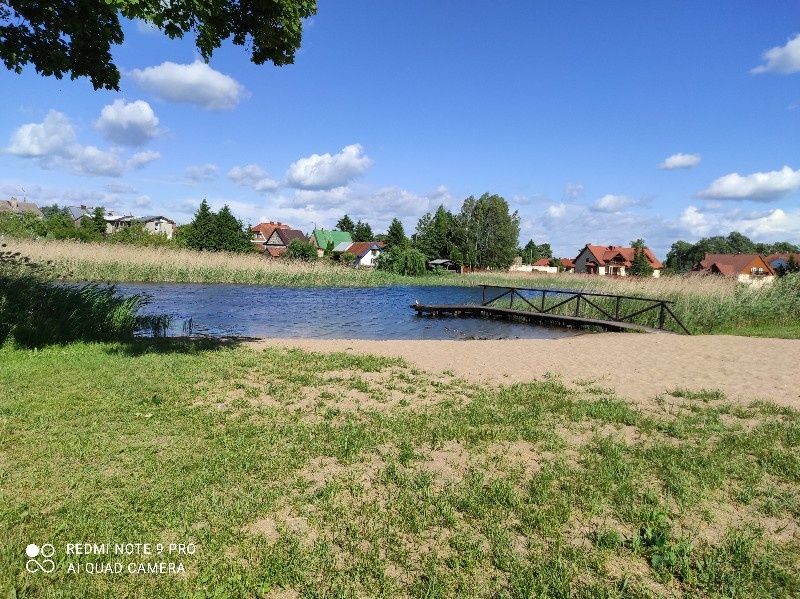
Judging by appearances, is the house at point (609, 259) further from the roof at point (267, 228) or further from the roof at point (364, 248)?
the roof at point (267, 228)

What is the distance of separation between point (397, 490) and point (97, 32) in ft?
32.7

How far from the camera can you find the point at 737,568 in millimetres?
3455

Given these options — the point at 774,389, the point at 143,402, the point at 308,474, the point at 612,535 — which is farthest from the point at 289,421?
the point at 774,389

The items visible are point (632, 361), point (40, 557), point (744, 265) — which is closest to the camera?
point (40, 557)

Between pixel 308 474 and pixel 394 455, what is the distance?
942 mm

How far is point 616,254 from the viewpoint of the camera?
83.1 m

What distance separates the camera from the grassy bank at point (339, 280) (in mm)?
19172

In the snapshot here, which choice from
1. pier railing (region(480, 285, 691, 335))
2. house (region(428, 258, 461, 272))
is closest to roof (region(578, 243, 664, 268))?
house (region(428, 258, 461, 272))

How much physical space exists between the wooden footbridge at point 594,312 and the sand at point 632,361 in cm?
345

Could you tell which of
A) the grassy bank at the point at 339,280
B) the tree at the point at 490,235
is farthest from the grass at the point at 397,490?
the tree at the point at 490,235

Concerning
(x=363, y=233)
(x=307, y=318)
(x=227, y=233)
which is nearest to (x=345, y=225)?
(x=363, y=233)

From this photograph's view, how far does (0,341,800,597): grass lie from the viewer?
331cm

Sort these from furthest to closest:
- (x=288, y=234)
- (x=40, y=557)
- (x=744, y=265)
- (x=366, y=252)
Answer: (x=288, y=234), (x=366, y=252), (x=744, y=265), (x=40, y=557)

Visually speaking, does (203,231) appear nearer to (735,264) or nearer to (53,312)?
(53,312)
